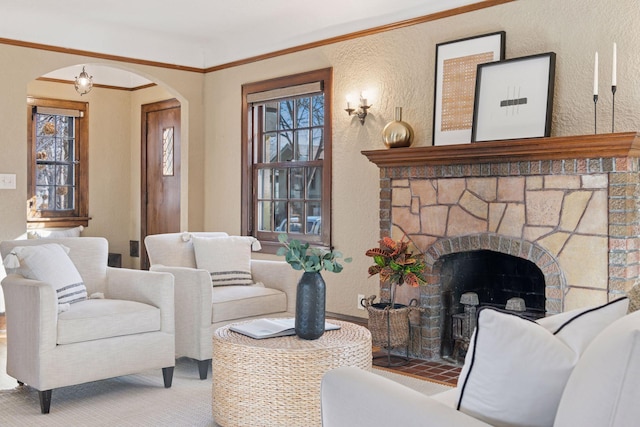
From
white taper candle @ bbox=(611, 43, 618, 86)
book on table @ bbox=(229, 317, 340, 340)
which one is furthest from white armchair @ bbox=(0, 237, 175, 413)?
white taper candle @ bbox=(611, 43, 618, 86)

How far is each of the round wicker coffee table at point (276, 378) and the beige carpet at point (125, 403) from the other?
1.11ft

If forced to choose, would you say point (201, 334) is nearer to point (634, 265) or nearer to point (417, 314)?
point (417, 314)

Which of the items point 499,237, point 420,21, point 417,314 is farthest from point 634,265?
point 420,21

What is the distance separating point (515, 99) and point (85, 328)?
2802mm

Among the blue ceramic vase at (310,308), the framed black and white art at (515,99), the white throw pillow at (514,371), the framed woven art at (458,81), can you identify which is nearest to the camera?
the white throw pillow at (514,371)

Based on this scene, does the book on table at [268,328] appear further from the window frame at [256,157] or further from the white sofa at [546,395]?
the window frame at [256,157]

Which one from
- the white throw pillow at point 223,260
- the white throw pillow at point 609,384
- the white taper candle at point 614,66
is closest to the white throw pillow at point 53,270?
the white throw pillow at point 223,260

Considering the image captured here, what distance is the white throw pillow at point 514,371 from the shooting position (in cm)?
131

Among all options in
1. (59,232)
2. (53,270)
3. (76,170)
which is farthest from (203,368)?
(76,170)

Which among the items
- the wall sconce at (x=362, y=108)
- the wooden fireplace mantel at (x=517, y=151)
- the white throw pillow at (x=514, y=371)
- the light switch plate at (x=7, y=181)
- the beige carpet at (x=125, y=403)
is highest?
the wall sconce at (x=362, y=108)

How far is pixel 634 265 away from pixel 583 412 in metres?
2.73

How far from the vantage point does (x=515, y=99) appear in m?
4.05

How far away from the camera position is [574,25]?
12.8ft

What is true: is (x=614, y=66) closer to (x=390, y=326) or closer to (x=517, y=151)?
(x=517, y=151)
